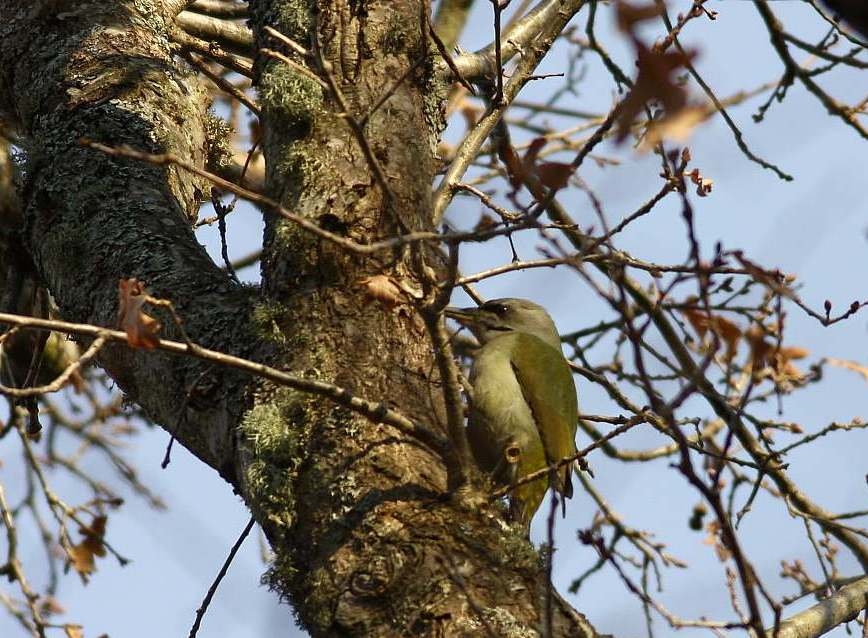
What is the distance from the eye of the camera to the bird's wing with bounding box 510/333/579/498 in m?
4.51

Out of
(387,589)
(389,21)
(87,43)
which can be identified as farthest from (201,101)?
(387,589)

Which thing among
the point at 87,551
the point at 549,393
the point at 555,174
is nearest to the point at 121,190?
the point at 555,174

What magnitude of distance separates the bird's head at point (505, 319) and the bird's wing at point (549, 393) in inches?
13.0

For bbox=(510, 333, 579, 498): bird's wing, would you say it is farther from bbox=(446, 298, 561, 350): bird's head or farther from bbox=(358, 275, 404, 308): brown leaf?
bbox=(358, 275, 404, 308): brown leaf

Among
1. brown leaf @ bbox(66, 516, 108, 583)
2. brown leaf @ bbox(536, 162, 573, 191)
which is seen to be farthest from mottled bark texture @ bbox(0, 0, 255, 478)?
brown leaf @ bbox(66, 516, 108, 583)

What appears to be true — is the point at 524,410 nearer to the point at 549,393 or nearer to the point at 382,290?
the point at 549,393

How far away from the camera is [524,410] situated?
4504mm

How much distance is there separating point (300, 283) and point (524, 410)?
1.69 m

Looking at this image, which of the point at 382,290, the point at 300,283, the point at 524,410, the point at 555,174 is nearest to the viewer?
the point at 555,174

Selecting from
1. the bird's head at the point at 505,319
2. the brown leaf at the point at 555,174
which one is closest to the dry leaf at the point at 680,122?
the brown leaf at the point at 555,174

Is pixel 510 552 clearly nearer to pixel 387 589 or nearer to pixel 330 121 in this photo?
pixel 387 589

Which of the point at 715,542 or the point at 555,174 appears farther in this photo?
the point at 715,542

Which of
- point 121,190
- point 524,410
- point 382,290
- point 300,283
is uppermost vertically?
point 121,190

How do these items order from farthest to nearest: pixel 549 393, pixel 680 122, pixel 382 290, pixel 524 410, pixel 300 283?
pixel 549 393, pixel 524 410, pixel 300 283, pixel 382 290, pixel 680 122
